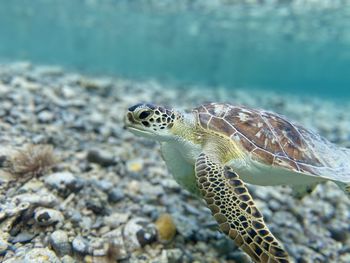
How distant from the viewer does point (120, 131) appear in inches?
206

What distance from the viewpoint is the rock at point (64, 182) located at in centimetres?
288

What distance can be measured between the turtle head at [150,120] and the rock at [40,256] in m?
1.16

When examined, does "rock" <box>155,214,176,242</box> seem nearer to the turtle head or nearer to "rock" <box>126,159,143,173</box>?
the turtle head

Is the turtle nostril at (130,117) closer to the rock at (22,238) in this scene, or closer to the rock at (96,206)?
the rock at (96,206)

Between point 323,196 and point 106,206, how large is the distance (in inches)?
120

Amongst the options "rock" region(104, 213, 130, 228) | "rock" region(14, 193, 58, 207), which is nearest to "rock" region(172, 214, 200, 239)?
"rock" region(104, 213, 130, 228)

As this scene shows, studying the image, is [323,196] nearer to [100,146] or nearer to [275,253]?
[275,253]

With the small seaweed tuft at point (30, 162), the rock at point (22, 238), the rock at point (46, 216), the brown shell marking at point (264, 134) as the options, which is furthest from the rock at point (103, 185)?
the brown shell marking at point (264, 134)

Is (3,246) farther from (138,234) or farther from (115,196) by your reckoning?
(115,196)

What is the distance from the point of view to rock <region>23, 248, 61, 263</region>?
2.05 m

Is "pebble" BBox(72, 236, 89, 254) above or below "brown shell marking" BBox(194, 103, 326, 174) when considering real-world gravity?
below

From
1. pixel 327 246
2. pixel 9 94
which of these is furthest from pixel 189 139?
pixel 9 94

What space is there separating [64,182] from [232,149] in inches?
65.0

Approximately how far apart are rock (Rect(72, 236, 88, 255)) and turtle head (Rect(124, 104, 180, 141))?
101 centimetres
